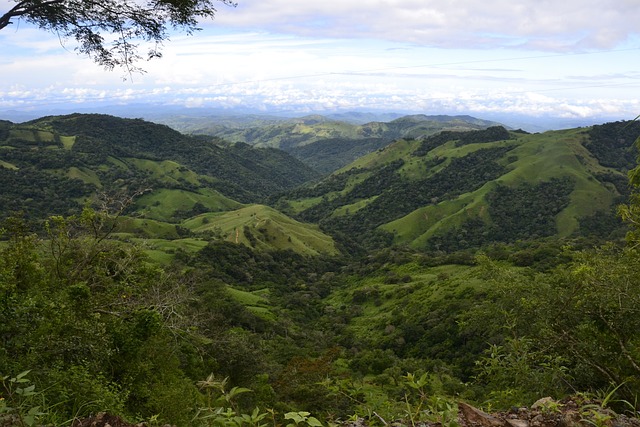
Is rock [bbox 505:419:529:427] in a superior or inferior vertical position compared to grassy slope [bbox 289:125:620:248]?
superior

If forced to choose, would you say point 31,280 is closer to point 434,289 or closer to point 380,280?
point 434,289

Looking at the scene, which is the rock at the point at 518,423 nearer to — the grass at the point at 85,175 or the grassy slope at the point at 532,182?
the grassy slope at the point at 532,182

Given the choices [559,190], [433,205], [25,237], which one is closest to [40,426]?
[25,237]

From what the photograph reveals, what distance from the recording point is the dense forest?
7750 mm

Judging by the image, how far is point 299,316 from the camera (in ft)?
247

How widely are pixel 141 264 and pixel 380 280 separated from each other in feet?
271

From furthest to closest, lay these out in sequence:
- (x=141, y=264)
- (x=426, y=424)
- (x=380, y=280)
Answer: (x=380, y=280) < (x=141, y=264) < (x=426, y=424)

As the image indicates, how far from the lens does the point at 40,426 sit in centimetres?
418

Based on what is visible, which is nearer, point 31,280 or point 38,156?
point 31,280

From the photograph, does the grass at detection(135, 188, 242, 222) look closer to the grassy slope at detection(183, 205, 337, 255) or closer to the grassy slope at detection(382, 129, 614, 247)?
the grassy slope at detection(183, 205, 337, 255)

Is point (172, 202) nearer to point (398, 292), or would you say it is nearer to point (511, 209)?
point (398, 292)

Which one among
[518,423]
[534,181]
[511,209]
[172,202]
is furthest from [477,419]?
[534,181]

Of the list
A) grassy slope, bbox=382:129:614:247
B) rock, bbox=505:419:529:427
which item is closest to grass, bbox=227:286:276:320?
rock, bbox=505:419:529:427

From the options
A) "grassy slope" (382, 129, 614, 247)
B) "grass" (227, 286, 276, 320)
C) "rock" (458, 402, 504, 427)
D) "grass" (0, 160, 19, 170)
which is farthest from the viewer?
"grass" (0, 160, 19, 170)
